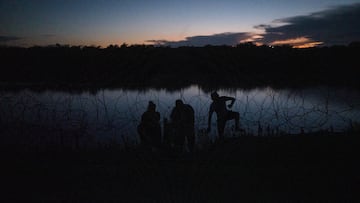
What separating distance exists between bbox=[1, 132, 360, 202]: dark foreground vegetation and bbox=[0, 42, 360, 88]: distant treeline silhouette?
38.6m

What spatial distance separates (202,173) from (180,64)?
150 feet

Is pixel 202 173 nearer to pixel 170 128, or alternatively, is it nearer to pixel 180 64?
pixel 170 128

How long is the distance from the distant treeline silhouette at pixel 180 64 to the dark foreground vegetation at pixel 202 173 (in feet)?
127

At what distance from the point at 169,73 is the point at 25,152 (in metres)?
40.5

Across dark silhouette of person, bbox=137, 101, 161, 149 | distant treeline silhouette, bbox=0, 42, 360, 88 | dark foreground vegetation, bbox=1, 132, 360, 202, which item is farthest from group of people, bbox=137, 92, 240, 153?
distant treeline silhouette, bbox=0, 42, 360, 88

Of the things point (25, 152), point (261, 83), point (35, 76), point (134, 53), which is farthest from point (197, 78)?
point (25, 152)

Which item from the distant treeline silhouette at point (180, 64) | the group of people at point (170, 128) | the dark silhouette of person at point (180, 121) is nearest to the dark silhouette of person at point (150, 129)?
the group of people at point (170, 128)

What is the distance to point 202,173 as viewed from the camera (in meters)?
6.48

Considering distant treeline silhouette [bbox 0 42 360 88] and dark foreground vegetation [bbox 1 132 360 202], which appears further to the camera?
distant treeline silhouette [bbox 0 42 360 88]

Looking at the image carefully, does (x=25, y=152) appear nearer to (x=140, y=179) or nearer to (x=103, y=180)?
(x=103, y=180)

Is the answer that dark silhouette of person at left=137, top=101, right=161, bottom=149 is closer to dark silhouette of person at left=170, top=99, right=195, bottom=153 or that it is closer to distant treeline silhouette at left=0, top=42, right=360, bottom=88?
dark silhouette of person at left=170, top=99, right=195, bottom=153

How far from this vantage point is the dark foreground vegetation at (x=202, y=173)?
5453 millimetres

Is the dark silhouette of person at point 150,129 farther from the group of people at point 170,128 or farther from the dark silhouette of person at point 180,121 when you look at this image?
the dark silhouette of person at point 180,121

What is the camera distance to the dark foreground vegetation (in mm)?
5453
